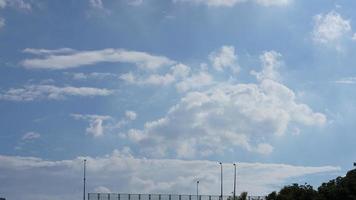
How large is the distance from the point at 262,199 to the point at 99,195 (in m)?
31.7

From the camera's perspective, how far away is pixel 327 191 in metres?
116

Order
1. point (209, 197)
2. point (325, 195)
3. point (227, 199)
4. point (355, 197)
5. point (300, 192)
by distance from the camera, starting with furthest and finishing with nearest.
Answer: point (209, 197) → point (227, 199) → point (300, 192) → point (325, 195) → point (355, 197)

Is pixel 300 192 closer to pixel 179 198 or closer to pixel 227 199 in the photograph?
pixel 227 199

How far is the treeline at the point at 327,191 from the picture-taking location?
111 metres

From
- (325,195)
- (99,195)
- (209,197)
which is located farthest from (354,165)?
(99,195)

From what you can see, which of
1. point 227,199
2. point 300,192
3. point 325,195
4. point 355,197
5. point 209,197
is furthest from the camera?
point 209,197

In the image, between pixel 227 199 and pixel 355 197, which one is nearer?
pixel 355 197

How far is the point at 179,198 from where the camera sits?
147875mm

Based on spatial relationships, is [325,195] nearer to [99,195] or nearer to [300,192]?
[300,192]

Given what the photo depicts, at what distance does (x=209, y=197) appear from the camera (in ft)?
497

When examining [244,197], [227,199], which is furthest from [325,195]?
[227,199]

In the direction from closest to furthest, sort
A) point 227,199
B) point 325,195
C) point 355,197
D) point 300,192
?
point 355,197
point 325,195
point 300,192
point 227,199

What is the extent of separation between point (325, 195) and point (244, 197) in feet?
52.4

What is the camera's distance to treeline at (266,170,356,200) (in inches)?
4382
